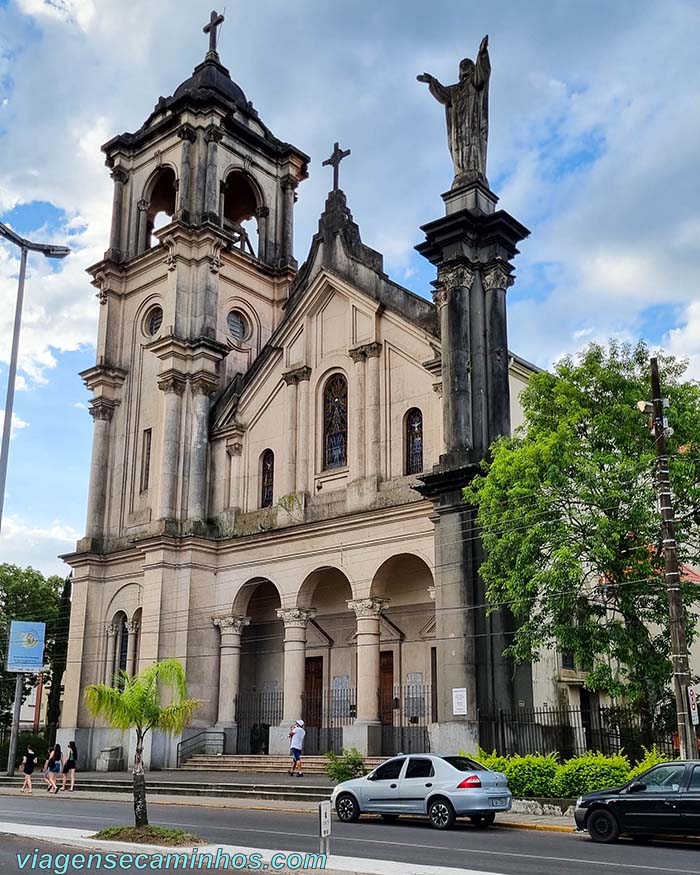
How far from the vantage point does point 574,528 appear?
22953 millimetres

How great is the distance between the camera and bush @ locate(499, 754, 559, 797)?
22.0 meters

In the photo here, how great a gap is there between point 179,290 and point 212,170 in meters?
5.81

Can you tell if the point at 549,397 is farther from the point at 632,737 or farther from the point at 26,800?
the point at 26,800

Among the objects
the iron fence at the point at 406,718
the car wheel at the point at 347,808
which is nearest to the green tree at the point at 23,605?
the iron fence at the point at 406,718

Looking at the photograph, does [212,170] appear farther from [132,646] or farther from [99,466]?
[132,646]

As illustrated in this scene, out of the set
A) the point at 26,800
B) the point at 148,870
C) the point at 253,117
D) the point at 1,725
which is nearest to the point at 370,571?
the point at 26,800

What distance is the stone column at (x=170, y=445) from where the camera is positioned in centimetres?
3778

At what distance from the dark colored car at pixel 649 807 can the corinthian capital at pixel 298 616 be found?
17.3 metres

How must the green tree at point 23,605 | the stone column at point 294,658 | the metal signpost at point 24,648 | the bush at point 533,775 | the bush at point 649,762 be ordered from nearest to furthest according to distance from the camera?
1. the bush at point 649,762
2. the bush at point 533,775
3. the stone column at point 294,658
4. the metal signpost at point 24,648
5. the green tree at point 23,605

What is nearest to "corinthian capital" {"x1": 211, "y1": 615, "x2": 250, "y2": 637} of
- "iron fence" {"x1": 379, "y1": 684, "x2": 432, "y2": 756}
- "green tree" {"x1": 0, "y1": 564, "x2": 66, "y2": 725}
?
"iron fence" {"x1": 379, "y1": 684, "x2": 432, "y2": 756}

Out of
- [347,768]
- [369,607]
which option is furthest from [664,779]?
[369,607]

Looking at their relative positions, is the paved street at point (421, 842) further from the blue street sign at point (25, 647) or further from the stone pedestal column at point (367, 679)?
the blue street sign at point (25, 647)

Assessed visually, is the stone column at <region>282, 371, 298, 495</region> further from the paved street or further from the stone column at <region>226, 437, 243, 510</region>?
the paved street

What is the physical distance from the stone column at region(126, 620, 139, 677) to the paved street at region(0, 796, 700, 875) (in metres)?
15.5
